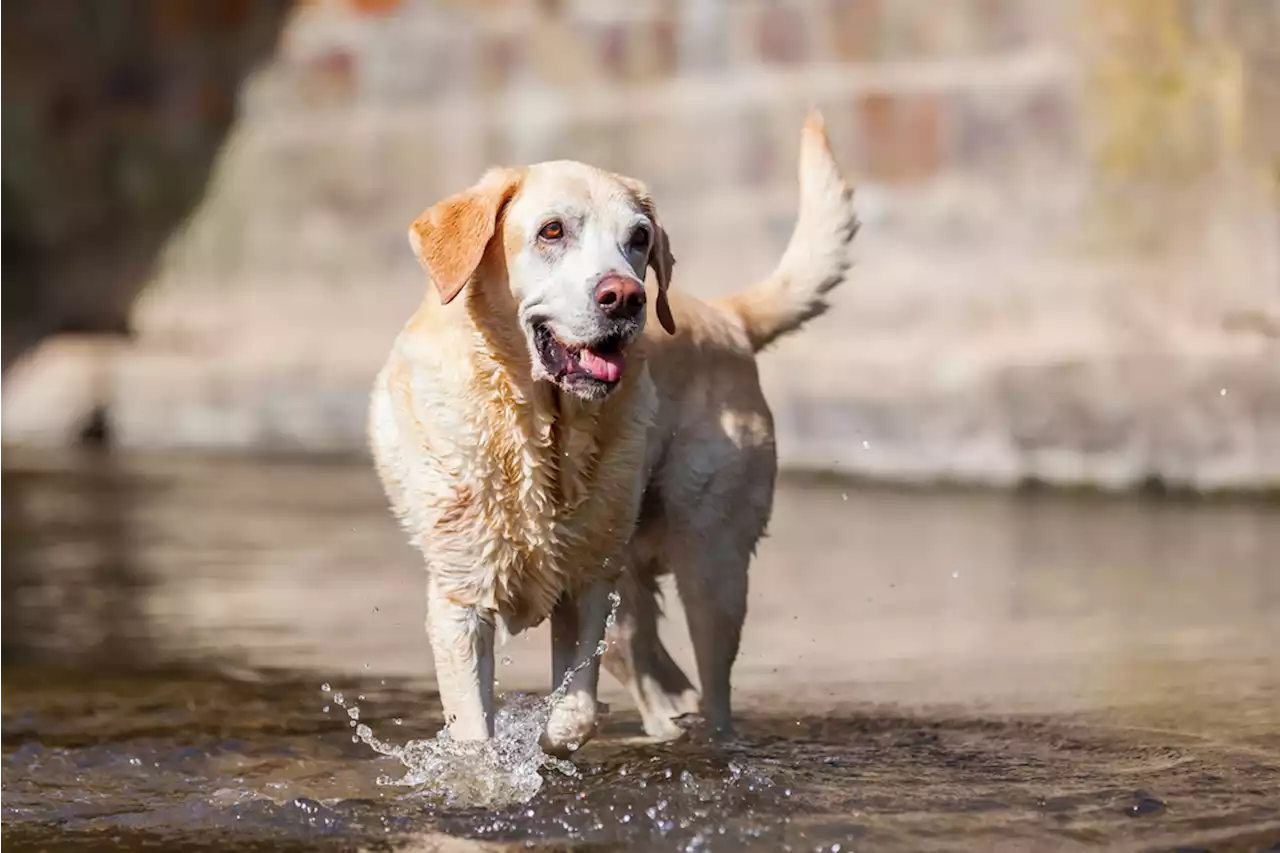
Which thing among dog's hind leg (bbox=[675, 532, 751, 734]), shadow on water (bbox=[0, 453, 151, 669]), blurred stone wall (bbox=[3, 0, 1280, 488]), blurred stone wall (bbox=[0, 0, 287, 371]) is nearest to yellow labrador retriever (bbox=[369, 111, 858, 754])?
dog's hind leg (bbox=[675, 532, 751, 734])

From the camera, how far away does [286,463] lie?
11.1m

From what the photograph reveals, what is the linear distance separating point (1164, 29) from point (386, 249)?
4.64m

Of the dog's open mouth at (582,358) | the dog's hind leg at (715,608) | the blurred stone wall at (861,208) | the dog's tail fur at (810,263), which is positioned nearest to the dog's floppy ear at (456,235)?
the dog's open mouth at (582,358)

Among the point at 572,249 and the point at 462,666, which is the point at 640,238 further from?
the point at 462,666

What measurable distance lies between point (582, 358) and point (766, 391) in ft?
19.7

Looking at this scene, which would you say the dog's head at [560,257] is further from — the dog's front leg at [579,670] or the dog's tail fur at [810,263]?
the dog's tail fur at [810,263]

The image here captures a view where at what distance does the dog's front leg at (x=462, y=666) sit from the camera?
13.1 feet

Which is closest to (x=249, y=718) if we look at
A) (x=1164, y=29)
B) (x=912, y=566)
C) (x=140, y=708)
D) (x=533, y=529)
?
(x=140, y=708)

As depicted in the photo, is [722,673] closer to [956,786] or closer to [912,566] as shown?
[956,786]

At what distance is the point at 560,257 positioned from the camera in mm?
3854

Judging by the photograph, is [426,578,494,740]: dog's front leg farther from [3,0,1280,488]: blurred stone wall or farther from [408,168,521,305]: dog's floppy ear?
[3,0,1280,488]: blurred stone wall

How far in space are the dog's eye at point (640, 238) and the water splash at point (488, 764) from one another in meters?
0.76

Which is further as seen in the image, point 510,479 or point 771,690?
point 771,690

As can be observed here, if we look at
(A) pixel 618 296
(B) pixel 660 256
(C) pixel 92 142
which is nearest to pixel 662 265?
(B) pixel 660 256
